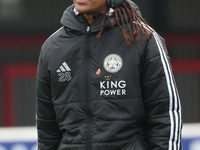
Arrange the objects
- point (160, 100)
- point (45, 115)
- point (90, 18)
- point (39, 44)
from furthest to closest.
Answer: point (39, 44)
point (45, 115)
point (90, 18)
point (160, 100)

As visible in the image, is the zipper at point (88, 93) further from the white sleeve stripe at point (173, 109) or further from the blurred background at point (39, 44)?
the blurred background at point (39, 44)

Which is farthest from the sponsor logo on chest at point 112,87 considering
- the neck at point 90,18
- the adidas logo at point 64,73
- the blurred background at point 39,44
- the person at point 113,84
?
the blurred background at point 39,44

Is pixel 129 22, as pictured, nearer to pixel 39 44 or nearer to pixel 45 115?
pixel 45 115

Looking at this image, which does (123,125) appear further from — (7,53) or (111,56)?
(7,53)

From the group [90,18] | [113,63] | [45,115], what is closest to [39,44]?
[45,115]

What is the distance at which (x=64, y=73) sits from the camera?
2715 mm

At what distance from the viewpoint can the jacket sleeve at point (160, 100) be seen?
262cm

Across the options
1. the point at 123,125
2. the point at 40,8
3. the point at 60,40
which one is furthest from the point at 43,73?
the point at 40,8

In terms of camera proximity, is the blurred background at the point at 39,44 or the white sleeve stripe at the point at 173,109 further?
the blurred background at the point at 39,44

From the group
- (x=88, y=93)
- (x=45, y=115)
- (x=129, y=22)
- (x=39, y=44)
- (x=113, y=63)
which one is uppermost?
(x=129, y=22)

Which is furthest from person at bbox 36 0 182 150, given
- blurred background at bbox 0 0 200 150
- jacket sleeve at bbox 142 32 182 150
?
blurred background at bbox 0 0 200 150

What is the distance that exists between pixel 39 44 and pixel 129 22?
6587 mm

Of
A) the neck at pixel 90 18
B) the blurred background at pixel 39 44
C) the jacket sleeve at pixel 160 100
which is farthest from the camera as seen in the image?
the blurred background at pixel 39 44

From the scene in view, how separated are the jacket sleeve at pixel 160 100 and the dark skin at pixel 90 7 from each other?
23 centimetres
